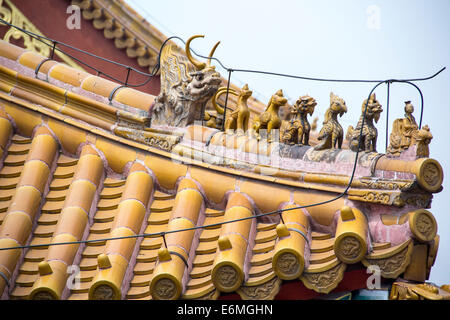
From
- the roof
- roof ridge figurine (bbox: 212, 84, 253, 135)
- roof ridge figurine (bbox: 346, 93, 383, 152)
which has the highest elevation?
roof ridge figurine (bbox: 212, 84, 253, 135)

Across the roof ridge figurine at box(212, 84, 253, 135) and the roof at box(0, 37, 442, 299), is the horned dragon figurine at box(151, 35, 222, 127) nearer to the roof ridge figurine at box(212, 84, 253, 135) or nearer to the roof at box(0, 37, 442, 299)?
the roof at box(0, 37, 442, 299)

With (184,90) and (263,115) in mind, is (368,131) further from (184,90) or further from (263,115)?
(184,90)

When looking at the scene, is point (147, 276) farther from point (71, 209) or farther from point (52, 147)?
point (52, 147)

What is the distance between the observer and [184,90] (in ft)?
31.7

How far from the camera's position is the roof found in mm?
8234

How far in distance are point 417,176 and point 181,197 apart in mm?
2405

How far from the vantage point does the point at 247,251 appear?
863cm

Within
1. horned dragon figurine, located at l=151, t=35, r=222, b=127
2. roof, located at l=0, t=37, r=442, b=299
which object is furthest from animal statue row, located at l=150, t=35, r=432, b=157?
roof, located at l=0, t=37, r=442, b=299

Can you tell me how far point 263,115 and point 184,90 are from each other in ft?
3.07

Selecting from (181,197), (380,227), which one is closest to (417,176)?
(380,227)

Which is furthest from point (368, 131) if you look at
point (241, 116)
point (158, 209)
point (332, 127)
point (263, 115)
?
point (158, 209)

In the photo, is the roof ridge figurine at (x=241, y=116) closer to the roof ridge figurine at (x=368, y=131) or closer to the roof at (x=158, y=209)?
the roof at (x=158, y=209)

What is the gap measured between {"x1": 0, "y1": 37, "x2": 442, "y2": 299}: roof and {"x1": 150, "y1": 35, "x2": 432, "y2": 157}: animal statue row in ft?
0.56
